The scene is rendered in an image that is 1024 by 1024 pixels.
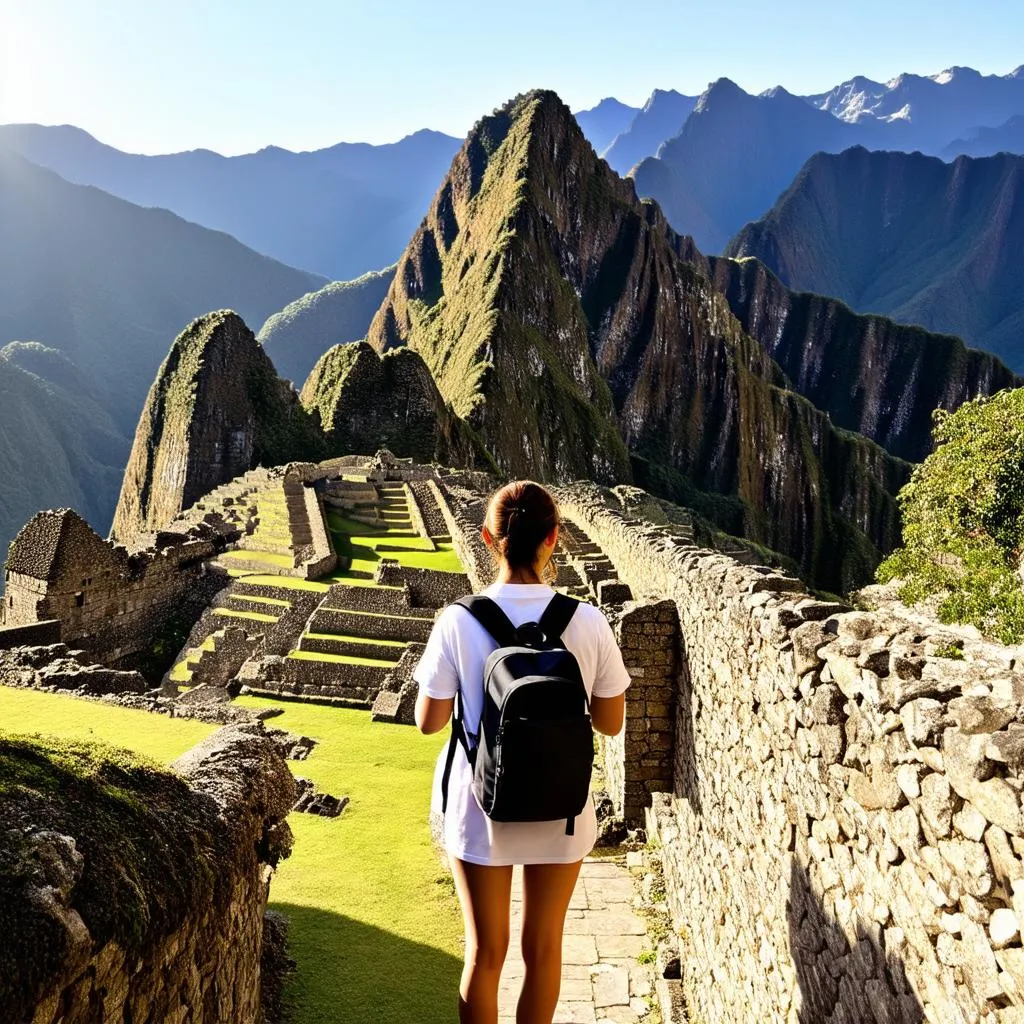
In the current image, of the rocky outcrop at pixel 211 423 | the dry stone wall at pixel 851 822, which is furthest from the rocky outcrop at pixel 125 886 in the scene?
the rocky outcrop at pixel 211 423

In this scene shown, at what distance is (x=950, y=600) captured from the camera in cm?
1267

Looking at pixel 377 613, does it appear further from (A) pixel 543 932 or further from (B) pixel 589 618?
(B) pixel 589 618

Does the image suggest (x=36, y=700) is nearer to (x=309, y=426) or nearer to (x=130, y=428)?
(x=309, y=426)

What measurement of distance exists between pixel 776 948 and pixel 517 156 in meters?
163

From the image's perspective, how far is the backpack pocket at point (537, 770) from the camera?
3180 millimetres

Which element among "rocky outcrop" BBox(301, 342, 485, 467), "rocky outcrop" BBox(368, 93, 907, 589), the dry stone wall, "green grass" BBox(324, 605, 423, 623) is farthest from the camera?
"rocky outcrop" BBox(368, 93, 907, 589)

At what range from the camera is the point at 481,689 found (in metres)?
3.49

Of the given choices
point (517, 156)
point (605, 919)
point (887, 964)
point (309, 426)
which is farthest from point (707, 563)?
point (517, 156)

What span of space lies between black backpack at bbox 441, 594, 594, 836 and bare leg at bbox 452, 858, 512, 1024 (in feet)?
1.51

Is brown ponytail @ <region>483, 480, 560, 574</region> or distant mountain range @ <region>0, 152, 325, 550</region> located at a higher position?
distant mountain range @ <region>0, 152, 325, 550</region>

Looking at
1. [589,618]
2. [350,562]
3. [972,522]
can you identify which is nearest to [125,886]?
[589,618]

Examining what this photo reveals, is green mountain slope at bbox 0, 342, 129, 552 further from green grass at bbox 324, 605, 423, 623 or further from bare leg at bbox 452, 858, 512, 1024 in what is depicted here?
bare leg at bbox 452, 858, 512, 1024

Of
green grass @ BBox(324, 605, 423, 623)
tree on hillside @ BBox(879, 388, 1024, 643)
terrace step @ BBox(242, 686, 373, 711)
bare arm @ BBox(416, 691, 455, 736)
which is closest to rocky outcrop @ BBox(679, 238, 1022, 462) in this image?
tree on hillside @ BBox(879, 388, 1024, 643)

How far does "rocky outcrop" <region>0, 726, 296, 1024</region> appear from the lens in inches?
115
